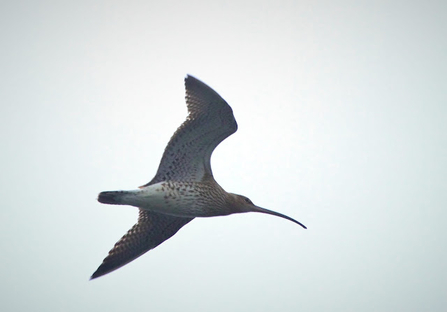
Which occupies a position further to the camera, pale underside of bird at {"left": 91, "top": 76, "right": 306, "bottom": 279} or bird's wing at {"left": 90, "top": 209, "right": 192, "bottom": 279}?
bird's wing at {"left": 90, "top": 209, "right": 192, "bottom": 279}

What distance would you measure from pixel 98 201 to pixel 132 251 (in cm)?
169

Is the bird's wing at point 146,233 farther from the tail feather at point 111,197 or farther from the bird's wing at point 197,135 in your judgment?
the tail feather at point 111,197

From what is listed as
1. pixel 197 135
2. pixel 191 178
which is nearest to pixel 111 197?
pixel 191 178

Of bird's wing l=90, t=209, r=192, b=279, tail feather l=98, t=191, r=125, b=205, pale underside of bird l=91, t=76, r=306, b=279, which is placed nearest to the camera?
pale underside of bird l=91, t=76, r=306, b=279

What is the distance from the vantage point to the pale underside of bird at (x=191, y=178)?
34.8ft

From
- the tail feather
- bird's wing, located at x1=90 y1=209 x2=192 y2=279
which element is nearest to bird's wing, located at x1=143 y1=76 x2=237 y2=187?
the tail feather

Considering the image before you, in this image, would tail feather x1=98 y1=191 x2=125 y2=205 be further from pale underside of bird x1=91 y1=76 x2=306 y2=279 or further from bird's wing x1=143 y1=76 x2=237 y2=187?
bird's wing x1=143 y1=76 x2=237 y2=187

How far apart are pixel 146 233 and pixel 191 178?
1839 mm

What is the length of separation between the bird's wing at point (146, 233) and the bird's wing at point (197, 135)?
1.26 metres

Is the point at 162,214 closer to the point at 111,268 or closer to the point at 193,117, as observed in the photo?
the point at 111,268

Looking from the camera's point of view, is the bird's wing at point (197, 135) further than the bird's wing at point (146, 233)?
No

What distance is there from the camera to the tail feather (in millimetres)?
10758

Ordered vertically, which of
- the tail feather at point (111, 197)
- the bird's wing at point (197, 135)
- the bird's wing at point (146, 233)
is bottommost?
the bird's wing at point (146, 233)

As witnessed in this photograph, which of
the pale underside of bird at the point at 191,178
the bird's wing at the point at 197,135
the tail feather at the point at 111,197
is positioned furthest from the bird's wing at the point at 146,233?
the tail feather at the point at 111,197
